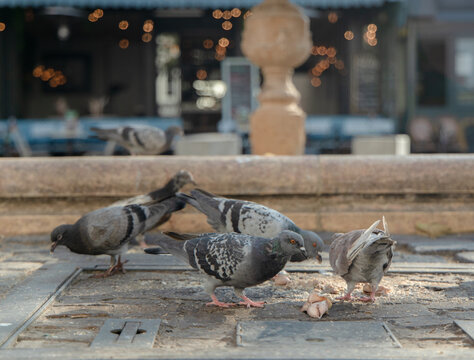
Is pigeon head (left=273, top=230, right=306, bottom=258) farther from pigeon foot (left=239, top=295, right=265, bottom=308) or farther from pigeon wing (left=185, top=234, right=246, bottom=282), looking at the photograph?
pigeon foot (left=239, top=295, right=265, bottom=308)

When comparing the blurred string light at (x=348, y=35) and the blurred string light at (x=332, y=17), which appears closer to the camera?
the blurred string light at (x=332, y=17)

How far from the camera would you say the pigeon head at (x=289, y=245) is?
386 cm

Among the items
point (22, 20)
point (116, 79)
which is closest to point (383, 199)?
point (22, 20)

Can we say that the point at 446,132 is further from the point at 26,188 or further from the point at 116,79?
the point at 26,188

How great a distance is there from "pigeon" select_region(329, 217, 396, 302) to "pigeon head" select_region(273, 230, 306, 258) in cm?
32

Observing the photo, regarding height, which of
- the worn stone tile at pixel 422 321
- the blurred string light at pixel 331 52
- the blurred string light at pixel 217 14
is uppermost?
the blurred string light at pixel 217 14

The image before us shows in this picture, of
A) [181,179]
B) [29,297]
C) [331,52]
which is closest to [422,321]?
[29,297]

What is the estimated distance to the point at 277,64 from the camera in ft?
26.9

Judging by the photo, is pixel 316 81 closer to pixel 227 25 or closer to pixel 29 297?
pixel 227 25

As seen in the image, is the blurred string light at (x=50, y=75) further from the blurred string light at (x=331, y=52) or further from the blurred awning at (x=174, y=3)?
the blurred string light at (x=331, y=52)

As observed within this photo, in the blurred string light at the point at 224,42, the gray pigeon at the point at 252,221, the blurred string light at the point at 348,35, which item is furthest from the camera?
the blurred string light at the point at 224,42

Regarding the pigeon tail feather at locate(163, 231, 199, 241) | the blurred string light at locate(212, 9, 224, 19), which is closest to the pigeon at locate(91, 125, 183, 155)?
the pigeon tail feather at locate(163, 231, 199, 241)

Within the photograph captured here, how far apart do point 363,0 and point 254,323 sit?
12343mm

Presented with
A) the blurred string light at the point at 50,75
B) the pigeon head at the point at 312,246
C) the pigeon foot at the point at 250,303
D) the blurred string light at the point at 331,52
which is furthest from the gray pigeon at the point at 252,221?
the blurred string light at the point at 50,75
